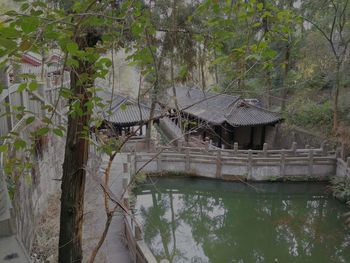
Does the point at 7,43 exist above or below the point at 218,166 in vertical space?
above

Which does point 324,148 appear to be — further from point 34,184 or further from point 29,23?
point 29,23

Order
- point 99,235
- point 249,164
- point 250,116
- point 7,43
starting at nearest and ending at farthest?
point 7,43 < point 99,235 < point 249,164 < point 250,116

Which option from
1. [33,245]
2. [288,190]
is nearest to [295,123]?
[288,190]

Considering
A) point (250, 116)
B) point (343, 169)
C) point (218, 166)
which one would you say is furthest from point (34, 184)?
point (250, 116)

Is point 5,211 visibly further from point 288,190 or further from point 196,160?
point 288,190

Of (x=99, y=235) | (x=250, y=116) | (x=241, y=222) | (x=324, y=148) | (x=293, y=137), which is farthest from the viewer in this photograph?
(x=250, y=116)

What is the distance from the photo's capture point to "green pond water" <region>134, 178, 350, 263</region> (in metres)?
7.84

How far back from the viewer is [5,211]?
166cm

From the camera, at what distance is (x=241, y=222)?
949 cm

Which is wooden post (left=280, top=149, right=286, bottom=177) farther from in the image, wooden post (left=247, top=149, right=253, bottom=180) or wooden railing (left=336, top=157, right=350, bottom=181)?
wooden railing (left=336, top=157, right=350, bottom=181)

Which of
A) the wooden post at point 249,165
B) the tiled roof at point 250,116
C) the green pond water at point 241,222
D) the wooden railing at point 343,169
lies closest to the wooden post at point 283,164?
the green pond water at point 241,222

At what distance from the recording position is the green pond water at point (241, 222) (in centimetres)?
784

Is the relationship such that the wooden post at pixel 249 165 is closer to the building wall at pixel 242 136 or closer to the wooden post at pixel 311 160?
the wooden post at pixel 311 160

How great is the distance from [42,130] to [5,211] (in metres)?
0.59
